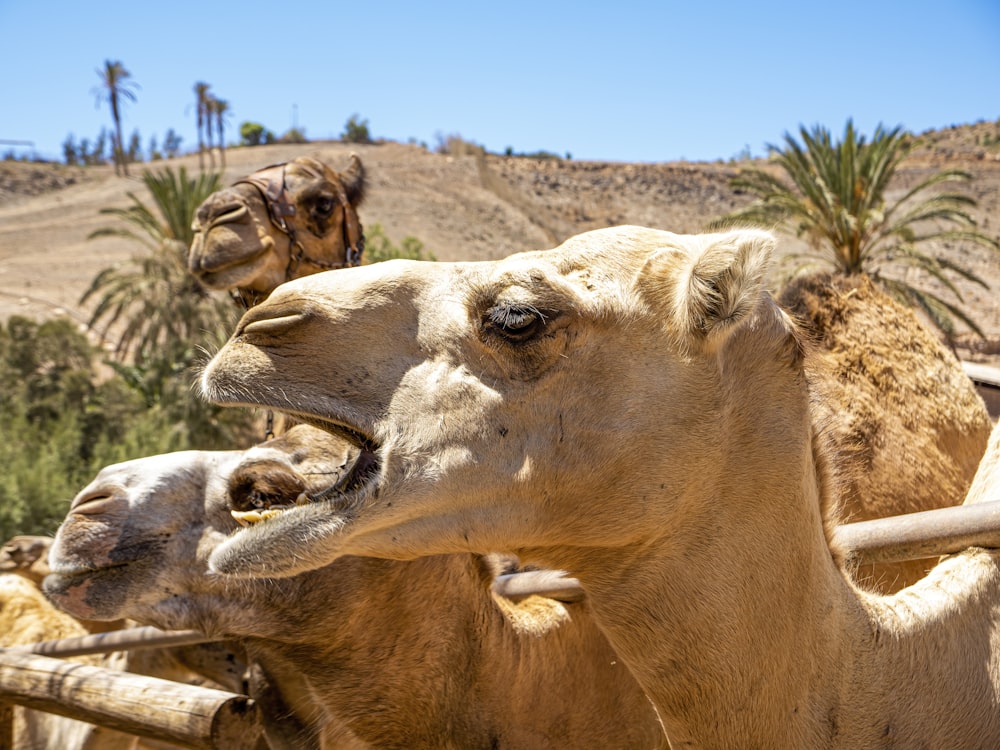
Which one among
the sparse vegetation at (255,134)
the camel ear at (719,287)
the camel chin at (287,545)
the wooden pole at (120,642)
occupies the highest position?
the sparse vegetation at (255,134)

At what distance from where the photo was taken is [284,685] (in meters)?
2.79

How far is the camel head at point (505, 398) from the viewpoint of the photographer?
171 centimetres

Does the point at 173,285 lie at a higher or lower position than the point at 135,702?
higher

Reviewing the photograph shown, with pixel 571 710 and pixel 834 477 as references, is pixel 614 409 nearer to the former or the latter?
pixel 834 477

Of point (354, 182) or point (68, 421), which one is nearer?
point (354, 182)

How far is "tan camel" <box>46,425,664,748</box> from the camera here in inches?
97.3

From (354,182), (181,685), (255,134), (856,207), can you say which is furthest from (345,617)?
(255,134)

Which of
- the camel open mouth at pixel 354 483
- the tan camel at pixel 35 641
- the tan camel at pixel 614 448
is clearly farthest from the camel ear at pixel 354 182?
the camel open mouth at pixel 354 483

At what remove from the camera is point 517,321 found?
174 cm

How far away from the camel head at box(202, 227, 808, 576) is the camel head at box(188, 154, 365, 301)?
8.14 ft

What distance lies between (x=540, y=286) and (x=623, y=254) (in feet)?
0.71

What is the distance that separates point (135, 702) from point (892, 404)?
2.87 metres

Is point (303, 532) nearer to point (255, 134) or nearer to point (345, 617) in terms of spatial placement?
point (345, 617)

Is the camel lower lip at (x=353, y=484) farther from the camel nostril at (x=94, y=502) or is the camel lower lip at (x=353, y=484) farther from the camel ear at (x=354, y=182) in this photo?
the camel ear at (x=354, y=182)
